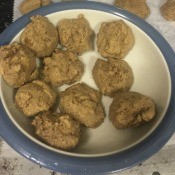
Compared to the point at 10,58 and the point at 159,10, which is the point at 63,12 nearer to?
the point at 10,58

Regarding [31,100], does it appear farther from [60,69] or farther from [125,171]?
[125,171]

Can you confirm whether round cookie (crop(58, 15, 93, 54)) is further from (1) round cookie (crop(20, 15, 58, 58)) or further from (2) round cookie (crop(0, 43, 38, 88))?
(2) round cookie (crop(0, 43, 38, 88))

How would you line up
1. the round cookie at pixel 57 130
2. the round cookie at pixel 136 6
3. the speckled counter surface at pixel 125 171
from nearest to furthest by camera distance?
the round cookie at pixel 57 130
the speckled counter surface at pixel 125 171
the round cookie at pixel 136 6

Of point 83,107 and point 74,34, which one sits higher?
point 74,34

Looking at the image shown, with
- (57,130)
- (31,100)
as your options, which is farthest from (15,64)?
(57,130)

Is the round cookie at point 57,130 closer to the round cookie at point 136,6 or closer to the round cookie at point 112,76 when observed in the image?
the round cookie at point 112,76

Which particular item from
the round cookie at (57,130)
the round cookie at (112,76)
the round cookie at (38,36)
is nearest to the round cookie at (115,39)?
the round cookie at (112,76)

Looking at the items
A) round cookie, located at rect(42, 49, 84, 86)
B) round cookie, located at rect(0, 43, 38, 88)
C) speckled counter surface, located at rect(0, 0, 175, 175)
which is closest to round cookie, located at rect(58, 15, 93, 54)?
round cookie, located at rect(42, 49, 84, 86)
